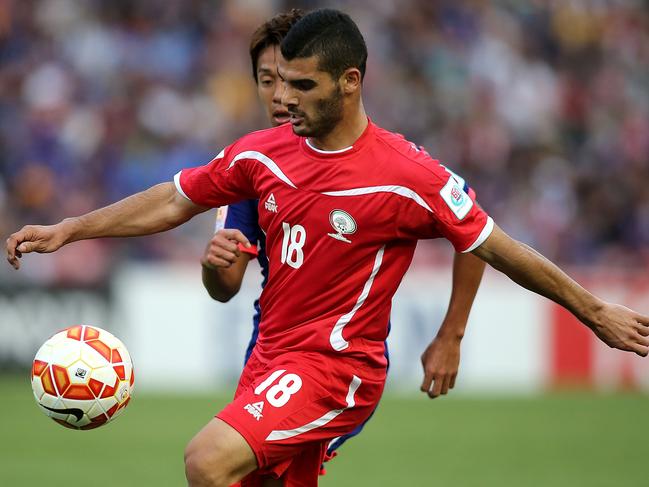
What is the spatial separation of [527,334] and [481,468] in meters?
4.67

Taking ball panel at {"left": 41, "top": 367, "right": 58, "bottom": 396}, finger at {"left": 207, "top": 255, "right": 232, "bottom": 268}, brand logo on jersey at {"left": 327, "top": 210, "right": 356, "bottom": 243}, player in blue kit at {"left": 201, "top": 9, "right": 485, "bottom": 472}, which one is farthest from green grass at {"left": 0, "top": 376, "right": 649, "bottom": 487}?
brand logo on jersey at {"left": 327, "top": 210, "right": 356, "bottom": 243}

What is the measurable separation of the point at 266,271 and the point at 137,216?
74cm

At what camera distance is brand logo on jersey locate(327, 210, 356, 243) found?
5.13 meters

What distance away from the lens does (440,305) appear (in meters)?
14.2

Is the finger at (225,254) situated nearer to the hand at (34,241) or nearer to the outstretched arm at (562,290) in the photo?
the hand at (34,241)

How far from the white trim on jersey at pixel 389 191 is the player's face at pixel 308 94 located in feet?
0.97

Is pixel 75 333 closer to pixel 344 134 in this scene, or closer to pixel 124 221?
pixel 124 221

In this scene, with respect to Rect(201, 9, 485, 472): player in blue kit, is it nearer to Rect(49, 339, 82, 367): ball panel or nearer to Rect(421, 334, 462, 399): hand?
Rect(421, 334, 462, 399): hand

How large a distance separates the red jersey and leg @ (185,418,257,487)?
0.56m

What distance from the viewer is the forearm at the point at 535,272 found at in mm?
5090

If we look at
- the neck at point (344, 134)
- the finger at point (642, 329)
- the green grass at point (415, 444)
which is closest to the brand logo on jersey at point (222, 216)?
the neck at point (344, 134)

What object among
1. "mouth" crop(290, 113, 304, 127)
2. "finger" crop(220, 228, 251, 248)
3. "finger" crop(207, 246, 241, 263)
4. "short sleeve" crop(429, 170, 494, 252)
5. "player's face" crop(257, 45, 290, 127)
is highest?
"player's face" crop(257, 45, 290, 127)

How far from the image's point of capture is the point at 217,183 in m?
5.48

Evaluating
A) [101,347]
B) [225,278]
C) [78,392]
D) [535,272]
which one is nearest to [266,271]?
[225,278]
